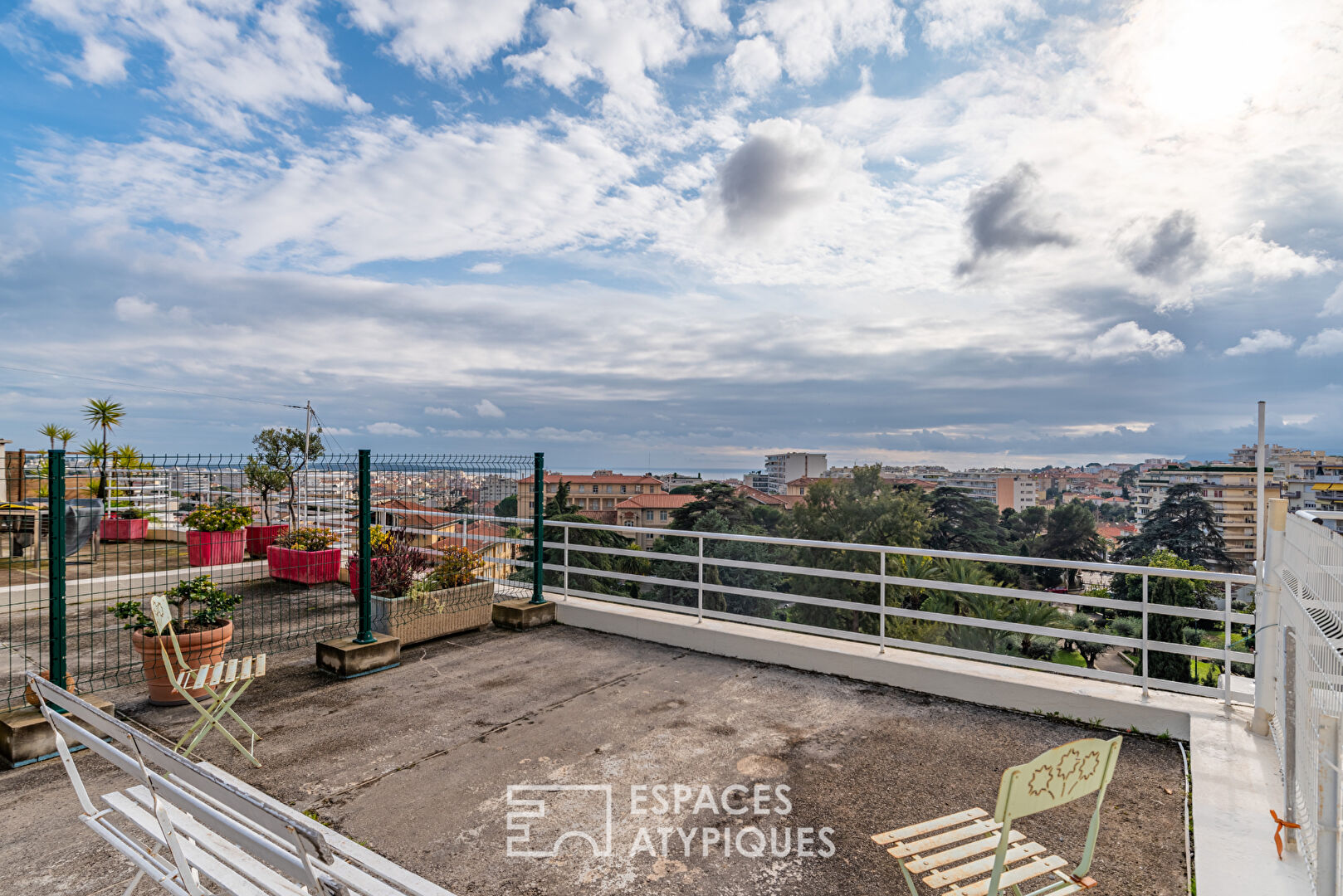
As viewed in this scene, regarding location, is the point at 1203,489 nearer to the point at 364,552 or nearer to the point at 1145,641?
the point at 1145,641

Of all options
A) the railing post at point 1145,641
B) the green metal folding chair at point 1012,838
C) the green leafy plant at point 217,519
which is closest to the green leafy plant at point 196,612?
the green metal folding chair at point 1012,838

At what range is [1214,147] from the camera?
12914 mm

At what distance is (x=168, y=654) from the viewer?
179 inches

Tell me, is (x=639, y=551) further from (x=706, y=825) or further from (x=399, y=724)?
(x=706, y=825)

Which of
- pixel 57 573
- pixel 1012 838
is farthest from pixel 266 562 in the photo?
pixel 1012 838

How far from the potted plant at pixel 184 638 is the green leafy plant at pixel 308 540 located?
4.04 metres

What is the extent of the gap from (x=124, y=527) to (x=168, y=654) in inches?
392

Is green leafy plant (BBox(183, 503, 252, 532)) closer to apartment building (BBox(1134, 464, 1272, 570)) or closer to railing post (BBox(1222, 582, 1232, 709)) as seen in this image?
railing post (BBox(1222, 582, 1232, 709))

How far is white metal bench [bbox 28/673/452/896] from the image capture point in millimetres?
1498

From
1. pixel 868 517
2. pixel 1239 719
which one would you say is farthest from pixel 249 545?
pixel 868 517

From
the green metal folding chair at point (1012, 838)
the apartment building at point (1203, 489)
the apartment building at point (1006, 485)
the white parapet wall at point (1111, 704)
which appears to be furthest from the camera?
the apartment building at point (1006, 485)

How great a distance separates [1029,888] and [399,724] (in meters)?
3.61

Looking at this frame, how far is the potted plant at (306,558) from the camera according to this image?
8.70m

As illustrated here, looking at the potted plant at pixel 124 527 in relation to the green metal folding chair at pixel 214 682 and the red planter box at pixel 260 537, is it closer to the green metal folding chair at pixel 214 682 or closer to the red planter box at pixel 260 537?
the red planter box at pixel 260 537
